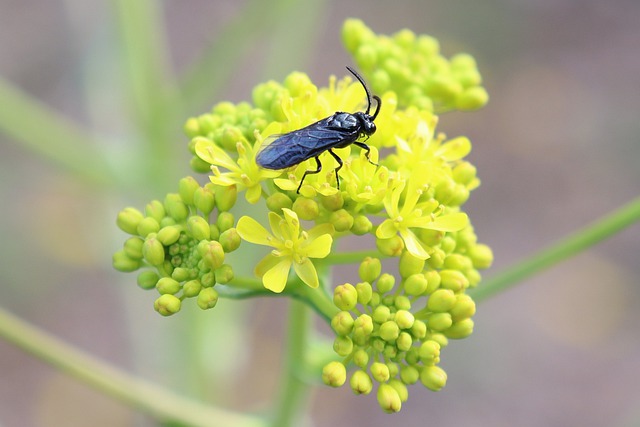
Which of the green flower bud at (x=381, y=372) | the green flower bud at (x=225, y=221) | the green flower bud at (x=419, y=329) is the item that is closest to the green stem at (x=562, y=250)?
the green flower bud at (x=419, y=329)

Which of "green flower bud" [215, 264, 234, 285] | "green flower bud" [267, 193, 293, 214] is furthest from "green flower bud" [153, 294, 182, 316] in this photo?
"green flower bud" [267, 193, 293, 214]

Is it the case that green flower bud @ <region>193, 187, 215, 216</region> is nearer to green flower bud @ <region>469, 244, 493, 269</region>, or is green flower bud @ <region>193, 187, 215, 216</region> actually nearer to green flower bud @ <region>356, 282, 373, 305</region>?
green flower bud @ <region>356, 282, 373, 305</region>

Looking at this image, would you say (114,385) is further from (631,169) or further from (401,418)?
(631,169)

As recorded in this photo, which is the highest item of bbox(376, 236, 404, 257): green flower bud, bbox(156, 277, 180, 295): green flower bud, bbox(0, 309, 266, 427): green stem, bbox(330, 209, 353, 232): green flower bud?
bbox(330, 209, 353, 232): green flower bud

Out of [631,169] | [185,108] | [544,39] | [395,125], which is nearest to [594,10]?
[544,39]

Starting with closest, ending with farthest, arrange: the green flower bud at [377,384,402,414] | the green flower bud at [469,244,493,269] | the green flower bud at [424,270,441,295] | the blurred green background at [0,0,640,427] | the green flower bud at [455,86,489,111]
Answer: the green flower bud at [377,384,402,414] → the green flower bud at [424,270,441,295] → the green flower bud at [469,244,493,269] → the green flower bud at [455,86,489,111] → the blurred green background at [0,0,640,427]

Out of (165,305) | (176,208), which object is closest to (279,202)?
(176,208)

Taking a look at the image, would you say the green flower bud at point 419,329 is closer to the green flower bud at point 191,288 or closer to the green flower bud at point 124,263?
the green flower bud at point 191,288
